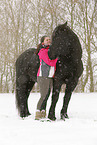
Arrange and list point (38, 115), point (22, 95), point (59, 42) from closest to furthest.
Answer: point (59, 42) → point (38, 115) → point (22, 95)

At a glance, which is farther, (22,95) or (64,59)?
(22,95)

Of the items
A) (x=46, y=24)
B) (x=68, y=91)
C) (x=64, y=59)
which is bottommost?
(x=68, y=91)

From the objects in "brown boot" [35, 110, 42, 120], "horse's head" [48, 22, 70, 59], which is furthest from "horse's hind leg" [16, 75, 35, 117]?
"horse's head" [48, 22, 70, 59]

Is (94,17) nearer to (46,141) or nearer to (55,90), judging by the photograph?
(55,90)

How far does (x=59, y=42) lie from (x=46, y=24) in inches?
353

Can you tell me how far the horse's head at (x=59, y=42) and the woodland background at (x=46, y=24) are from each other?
748 centimetres

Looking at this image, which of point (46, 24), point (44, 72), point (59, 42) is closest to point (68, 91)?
point (44, 72)

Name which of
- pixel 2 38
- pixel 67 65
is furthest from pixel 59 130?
pixel 2 38

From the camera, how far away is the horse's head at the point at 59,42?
399cm

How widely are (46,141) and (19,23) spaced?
1197 cm

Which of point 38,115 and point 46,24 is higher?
point 46,24

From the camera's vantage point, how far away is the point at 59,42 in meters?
3.99

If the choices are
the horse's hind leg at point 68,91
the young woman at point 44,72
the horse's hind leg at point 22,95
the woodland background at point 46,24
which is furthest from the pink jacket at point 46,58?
the woodland background at point 46,24

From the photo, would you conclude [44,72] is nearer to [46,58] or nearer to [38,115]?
[46,58]
